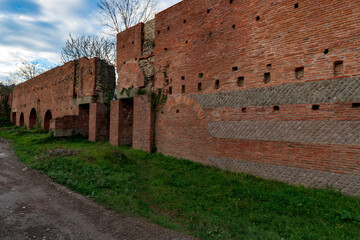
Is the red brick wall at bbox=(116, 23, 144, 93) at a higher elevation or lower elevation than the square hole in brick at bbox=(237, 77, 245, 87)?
higher

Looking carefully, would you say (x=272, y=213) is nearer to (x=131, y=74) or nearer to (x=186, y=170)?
(x=186, y=170)

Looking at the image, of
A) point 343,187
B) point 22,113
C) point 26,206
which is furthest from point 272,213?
point 22,113

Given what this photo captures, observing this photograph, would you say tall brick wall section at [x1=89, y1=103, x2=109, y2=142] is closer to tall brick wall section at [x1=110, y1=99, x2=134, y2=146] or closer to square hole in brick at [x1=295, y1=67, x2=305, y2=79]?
tall brick wall section at [x1=110, y1=99, x2=134, y2=146]

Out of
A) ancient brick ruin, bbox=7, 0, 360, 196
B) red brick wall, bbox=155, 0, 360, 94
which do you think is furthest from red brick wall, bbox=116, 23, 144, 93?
red brick wall, bbox=155, 0, 360, 94

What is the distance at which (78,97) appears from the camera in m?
13.8

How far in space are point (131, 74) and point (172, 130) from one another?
4.13m

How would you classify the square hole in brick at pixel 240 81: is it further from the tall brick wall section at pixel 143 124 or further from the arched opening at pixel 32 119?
the arched opening at pixel 32 119

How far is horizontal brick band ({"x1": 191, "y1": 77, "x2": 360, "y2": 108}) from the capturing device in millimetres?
4863

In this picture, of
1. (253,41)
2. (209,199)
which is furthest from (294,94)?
(209,199)

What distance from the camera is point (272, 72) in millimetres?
6098

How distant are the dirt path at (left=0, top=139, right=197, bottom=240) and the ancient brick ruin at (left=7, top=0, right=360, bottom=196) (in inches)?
157

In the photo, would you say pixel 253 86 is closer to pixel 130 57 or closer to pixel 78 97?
pixel 130 57

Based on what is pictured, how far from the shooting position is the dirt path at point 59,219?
11.0ft

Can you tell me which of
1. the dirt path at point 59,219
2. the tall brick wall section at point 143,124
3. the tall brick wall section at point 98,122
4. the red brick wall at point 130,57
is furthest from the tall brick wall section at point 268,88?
the tall brick wall section at point 98,122
